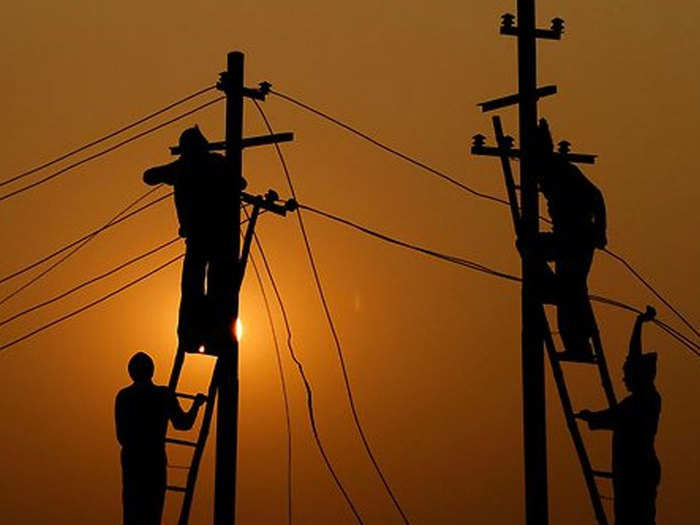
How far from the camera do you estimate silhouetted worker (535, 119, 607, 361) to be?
18969mm

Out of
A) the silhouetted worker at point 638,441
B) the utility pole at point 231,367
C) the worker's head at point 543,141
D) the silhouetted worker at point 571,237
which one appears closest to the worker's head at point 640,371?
the silhouetted worker at point 638,441

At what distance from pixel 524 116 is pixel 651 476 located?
16.1ft

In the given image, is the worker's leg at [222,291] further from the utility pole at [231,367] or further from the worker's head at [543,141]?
the worker's head at [543,141]

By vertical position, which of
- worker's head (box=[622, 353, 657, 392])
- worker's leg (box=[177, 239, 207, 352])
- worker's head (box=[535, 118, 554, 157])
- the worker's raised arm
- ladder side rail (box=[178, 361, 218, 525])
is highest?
worker's head (box=[535, 118, 554, 157])

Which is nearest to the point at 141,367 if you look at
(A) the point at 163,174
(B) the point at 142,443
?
(B) the point at 142,443

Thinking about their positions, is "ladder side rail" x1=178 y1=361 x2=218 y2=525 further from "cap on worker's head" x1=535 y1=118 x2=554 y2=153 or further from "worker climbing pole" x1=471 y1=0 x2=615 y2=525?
"cap on worker's head" x1=535 y1=118 x2=554 y2=153

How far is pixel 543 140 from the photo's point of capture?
19031 millimetres

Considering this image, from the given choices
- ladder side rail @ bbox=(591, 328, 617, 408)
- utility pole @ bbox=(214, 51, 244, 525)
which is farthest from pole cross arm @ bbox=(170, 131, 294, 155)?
ladder side rail @ bbox=(591, 328, 617, 408)

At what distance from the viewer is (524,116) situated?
19125mm

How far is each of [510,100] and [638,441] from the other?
4729mm

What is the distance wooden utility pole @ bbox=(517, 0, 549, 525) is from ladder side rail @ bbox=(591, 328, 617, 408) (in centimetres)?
78

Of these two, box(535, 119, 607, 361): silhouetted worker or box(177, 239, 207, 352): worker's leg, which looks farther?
box(535, 119, 607, 361): silhouetted worker

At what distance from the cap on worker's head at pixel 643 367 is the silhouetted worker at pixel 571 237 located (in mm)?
1085

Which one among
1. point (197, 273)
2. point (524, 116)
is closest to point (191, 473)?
point (197, 273)
